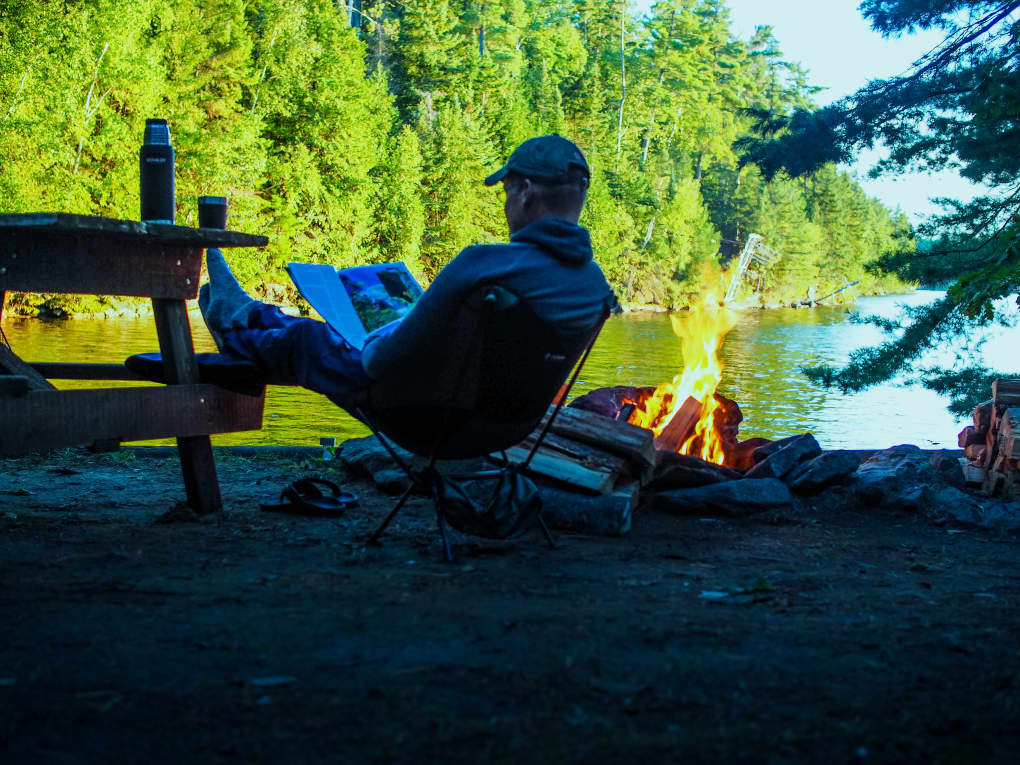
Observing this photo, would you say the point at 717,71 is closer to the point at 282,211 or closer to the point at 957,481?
the point at 282,211

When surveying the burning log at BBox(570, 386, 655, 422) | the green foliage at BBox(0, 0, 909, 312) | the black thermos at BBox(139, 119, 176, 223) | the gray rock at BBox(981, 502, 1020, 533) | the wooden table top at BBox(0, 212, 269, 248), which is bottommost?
the gray rock at BBox(981, 502, 1020, 533)

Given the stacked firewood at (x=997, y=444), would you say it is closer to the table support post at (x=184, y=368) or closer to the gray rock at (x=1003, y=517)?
the gray rock at (x=1003, y=517)

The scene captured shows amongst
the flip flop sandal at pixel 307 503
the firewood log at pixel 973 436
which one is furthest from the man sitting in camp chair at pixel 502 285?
the firewood log at pixel 973 436

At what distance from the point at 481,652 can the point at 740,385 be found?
18423 mm

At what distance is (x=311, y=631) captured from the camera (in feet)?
7.57

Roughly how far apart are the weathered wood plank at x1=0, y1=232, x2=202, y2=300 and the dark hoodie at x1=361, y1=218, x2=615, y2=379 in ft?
3.19

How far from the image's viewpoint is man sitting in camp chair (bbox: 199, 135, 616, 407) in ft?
10.2

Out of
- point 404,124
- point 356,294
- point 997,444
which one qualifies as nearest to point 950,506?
point 997,444

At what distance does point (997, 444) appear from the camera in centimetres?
570

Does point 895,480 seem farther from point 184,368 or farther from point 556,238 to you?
point 184,368

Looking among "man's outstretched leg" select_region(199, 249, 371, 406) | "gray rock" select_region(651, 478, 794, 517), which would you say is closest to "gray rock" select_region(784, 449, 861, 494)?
"gray rock" select_region(651, 478, 794, 517)

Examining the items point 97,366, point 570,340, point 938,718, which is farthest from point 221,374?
point 938,718

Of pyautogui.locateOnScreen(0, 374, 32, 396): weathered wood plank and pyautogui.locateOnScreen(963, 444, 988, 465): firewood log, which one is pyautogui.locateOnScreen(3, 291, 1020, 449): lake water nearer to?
pyautogui.locateOnScreen(963, 444, 988, 465): firewood log

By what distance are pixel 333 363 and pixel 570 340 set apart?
0.82 metres
